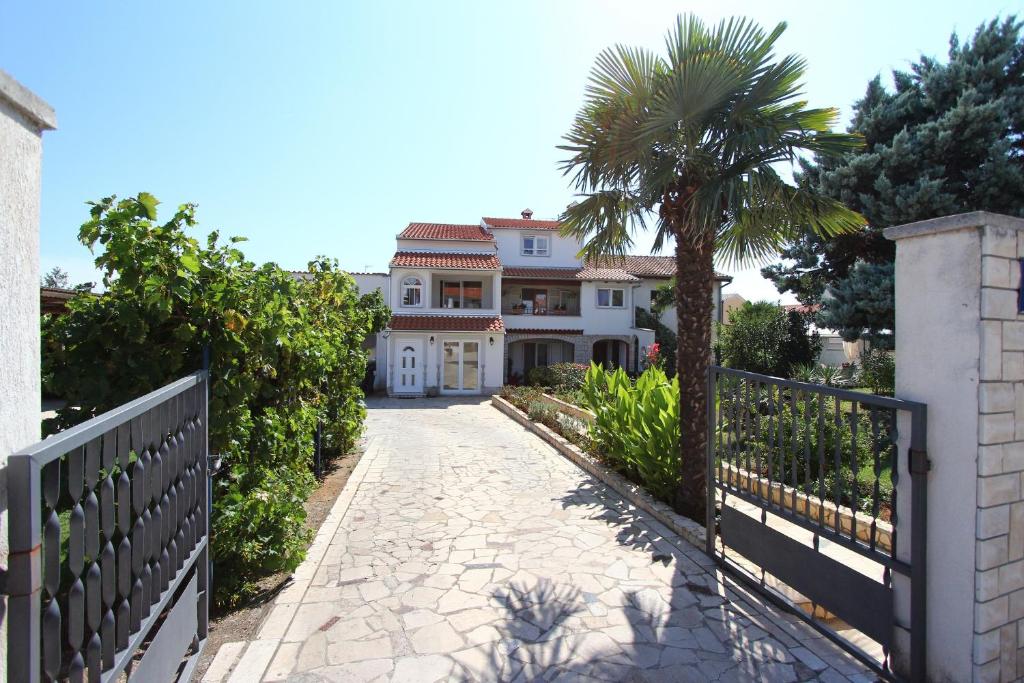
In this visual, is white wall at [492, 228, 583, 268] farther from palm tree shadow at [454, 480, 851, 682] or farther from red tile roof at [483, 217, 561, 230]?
palm tree shadow at [454, 480, 851, 682]

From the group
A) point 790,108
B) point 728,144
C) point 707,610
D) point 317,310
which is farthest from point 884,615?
point 317,310

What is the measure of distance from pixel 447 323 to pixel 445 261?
3.02 metres

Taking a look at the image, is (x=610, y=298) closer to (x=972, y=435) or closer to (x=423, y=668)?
(x=972, y=435)

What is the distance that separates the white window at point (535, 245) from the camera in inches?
1159

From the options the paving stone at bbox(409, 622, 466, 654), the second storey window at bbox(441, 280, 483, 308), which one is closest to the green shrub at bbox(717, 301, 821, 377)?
the second storey window at bbox(441, 280, 483, 308)

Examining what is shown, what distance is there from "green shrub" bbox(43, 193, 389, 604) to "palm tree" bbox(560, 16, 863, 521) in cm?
446

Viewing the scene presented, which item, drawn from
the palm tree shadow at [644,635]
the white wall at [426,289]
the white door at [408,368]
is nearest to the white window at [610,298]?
the white wall at [426,289]

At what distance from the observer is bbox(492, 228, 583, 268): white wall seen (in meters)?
29.2

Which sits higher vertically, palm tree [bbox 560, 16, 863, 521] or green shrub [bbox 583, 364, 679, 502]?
palm tree [bbox 560, 16, 863, 521]

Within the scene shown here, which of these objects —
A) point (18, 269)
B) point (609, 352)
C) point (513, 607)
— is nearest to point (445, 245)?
point (609, 352)

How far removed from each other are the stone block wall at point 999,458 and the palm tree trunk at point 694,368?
3342 millimetres

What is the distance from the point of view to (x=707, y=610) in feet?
14.5

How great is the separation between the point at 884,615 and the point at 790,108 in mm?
5535

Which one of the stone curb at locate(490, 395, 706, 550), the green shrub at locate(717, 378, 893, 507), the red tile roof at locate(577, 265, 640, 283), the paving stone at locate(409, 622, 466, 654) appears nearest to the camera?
the green shrub at locate(717, 378, 893, 507)
